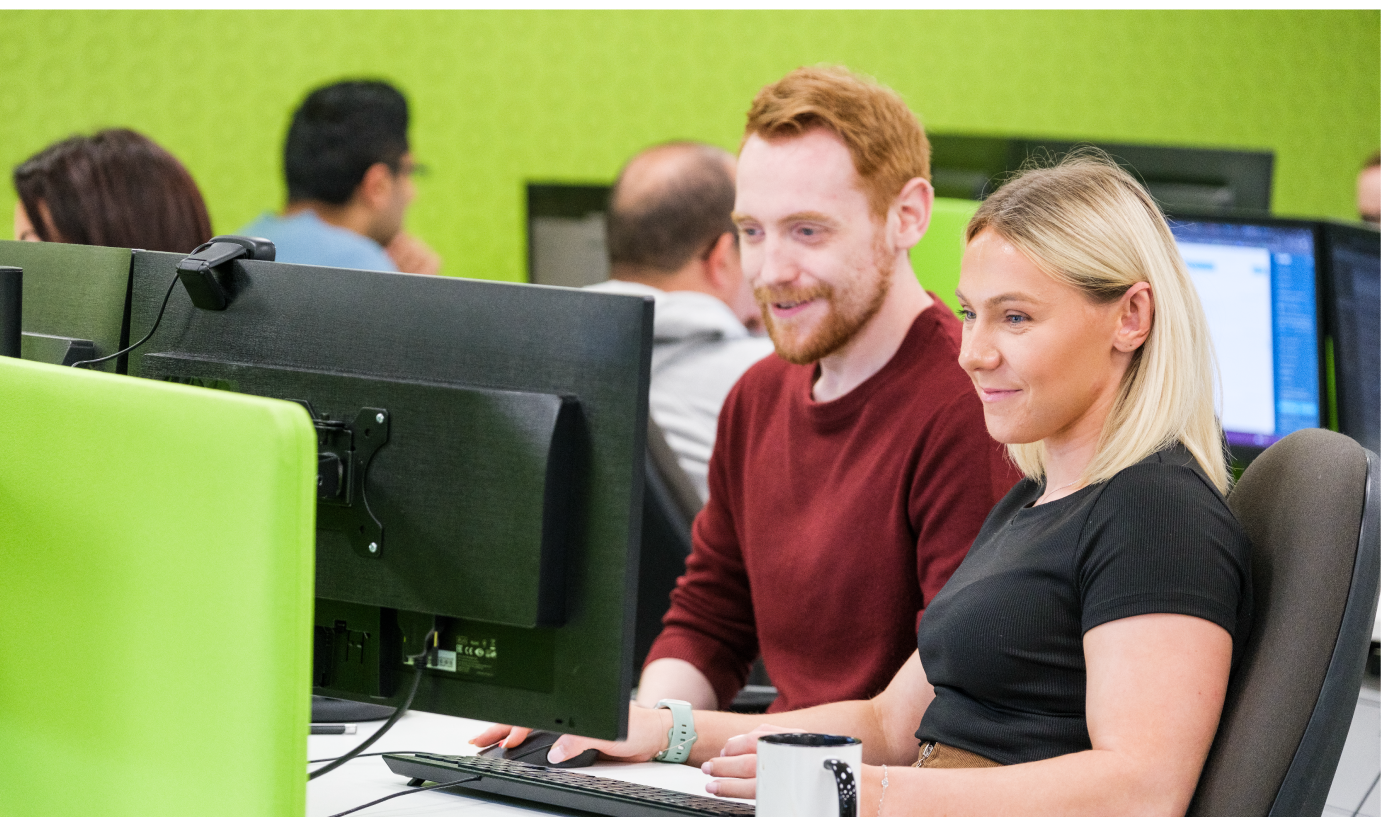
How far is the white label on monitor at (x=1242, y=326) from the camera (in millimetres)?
2402

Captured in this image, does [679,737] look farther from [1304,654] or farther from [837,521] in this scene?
[1304,654]

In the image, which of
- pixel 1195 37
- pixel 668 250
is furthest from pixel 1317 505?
pixel 1195 37

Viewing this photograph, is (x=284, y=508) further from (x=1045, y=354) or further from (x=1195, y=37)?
(x=1195, y=37)

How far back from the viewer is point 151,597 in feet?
2.78

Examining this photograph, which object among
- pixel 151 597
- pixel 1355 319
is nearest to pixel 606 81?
pixel 1355 319

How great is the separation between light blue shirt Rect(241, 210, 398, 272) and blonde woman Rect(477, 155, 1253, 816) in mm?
2064

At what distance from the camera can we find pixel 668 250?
2.74 meters

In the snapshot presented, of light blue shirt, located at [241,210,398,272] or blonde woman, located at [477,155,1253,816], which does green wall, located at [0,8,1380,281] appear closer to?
light blue shirt, located at [241,210,398,272]

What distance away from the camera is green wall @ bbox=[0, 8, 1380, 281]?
12.6 feet

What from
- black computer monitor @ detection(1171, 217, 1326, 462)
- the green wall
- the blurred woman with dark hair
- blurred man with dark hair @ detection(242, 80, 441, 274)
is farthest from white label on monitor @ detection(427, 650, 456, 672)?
the green wall

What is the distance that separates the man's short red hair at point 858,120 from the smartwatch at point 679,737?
624 millimetres

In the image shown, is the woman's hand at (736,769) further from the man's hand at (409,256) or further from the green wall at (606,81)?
the green wall at (606,81)

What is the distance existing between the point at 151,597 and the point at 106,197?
63.6 inches

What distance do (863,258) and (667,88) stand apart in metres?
3.36
